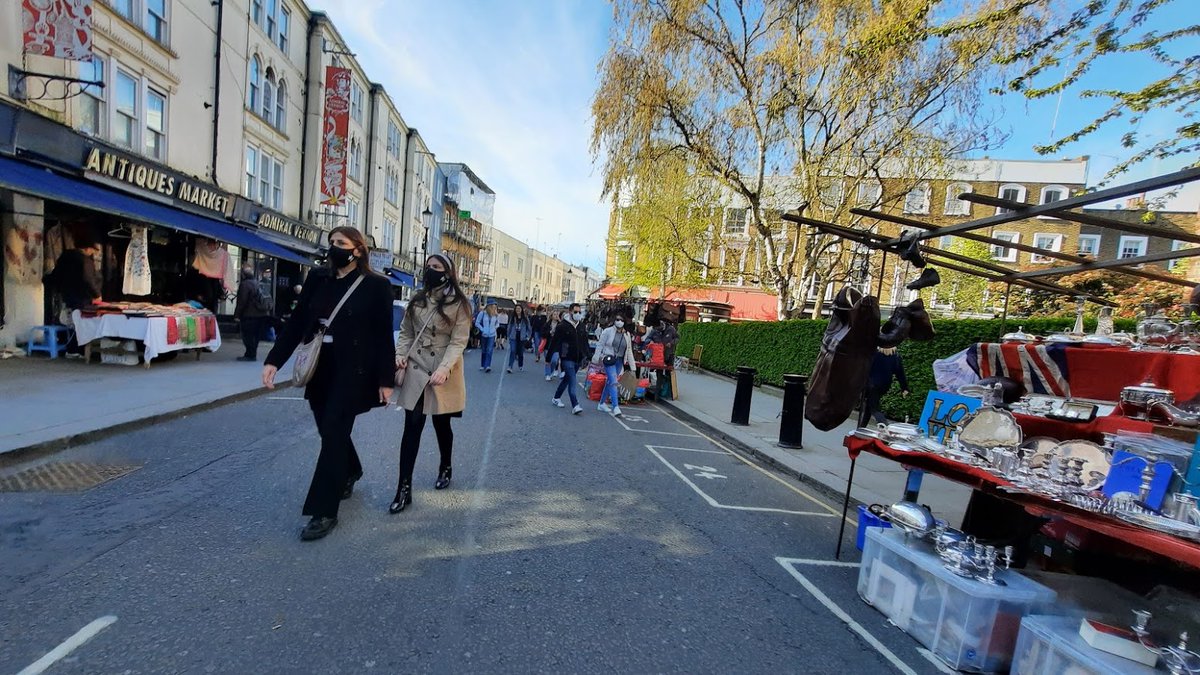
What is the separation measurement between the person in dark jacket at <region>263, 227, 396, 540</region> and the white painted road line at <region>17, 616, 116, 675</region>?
1051mm

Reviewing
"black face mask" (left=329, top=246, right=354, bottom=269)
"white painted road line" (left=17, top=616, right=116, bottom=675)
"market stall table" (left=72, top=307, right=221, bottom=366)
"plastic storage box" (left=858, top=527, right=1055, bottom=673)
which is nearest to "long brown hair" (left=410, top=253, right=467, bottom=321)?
"black face mask" (left=329, top=246, right=354, bottom=269)

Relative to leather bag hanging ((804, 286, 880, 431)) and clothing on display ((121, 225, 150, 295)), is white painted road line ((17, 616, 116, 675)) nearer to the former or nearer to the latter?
leather bag hanging ((804, 286, 880, 431))

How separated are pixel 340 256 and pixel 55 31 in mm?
9248

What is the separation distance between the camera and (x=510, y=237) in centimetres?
6912

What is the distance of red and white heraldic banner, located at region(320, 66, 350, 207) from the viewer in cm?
1923

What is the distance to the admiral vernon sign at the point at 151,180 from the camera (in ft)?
33.1

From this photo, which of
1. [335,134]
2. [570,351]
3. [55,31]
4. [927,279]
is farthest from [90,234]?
[927,279]

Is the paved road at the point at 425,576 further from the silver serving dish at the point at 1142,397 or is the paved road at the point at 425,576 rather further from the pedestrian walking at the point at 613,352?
the pedestrian walking at the point at 613,352

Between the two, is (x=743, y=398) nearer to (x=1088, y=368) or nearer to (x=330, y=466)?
(x=1088, y=368)

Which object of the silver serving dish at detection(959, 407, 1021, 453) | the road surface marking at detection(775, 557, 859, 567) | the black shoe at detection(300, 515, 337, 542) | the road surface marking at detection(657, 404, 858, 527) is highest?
the silver serving dish at detection(959, 407, 1021, 453)

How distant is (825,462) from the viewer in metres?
7.01

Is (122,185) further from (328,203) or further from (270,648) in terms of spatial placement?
(270,648)

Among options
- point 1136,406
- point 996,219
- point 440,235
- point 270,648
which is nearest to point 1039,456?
point 1136,406

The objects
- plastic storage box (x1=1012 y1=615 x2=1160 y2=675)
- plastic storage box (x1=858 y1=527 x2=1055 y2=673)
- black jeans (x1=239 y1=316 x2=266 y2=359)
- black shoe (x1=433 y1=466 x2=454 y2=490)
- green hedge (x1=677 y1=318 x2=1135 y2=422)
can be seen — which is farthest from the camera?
black jeans (x1=239 y1=316 x2=266 y2=359)
